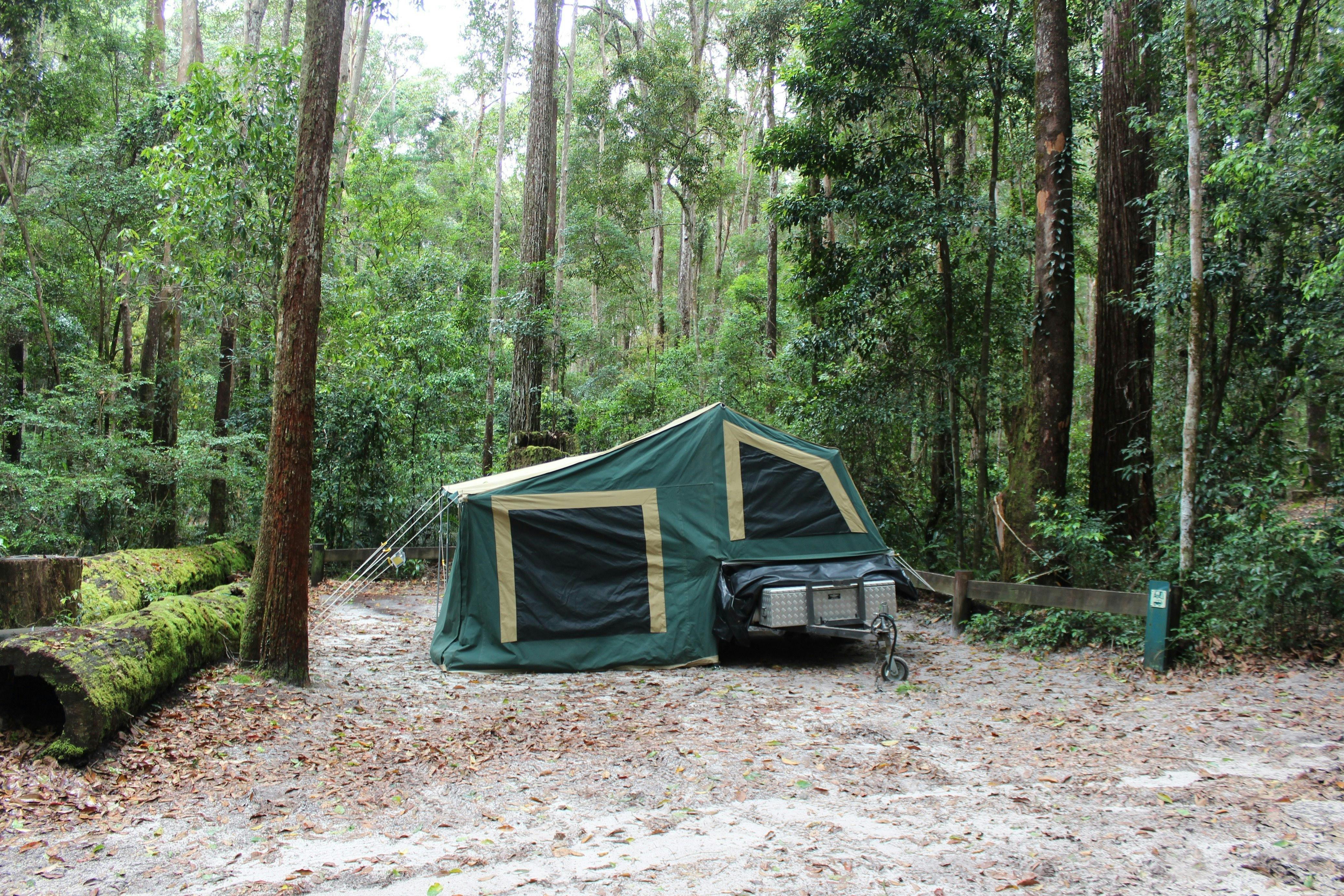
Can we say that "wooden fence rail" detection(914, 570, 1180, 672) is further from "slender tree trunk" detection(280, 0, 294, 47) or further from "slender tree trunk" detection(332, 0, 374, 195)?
"slender tree trunk" detection(280, 0, 294, 47)

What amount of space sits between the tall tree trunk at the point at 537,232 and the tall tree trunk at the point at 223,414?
4.88 metres

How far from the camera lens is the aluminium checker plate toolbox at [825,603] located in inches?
302

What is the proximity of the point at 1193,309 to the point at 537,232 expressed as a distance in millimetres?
10969

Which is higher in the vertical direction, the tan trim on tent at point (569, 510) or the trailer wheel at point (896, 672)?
the tan trim on tent at point (569, 510)

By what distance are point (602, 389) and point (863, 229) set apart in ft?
33.8

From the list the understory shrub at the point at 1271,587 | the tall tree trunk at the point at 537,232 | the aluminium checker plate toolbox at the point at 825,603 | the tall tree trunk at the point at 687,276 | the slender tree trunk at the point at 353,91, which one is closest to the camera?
the understory shrub at the point at 1271,587

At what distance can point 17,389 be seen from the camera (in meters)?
16.4

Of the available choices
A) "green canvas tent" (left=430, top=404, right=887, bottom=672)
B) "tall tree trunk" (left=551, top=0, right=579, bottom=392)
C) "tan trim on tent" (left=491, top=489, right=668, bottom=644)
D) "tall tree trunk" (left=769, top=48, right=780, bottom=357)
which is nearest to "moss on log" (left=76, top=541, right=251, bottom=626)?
"green canvas tent" (left=430, top=404, right=887, bottom=672)

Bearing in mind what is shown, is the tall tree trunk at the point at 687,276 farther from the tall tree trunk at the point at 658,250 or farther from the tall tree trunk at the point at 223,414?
the tall tree trunk at the point at 223,414

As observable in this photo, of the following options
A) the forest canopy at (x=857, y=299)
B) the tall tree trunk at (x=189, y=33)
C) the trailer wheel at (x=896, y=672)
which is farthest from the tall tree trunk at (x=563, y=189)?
→ the trailer wheel at (x=896, y=672)

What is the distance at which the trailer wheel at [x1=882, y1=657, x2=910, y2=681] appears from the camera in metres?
7.30

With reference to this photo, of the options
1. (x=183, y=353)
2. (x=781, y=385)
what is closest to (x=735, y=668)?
(x=781, y=385)

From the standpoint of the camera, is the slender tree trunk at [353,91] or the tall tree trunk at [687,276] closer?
the slender tree trunk at [353,91]

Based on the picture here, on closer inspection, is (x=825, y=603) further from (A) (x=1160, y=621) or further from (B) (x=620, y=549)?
(A) (x=1160, y=621)
